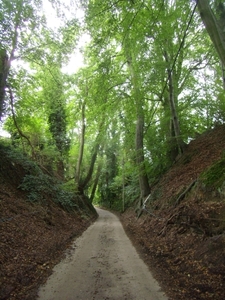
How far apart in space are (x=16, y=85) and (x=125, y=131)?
8016mm

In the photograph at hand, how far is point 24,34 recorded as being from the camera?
8.65m

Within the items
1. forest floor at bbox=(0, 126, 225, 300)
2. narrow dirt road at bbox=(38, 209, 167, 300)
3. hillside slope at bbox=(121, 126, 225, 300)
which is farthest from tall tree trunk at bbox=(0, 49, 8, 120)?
hillside slope at bbox=(121, 126, 225, 300)

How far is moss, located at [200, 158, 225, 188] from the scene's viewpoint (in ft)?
18.6

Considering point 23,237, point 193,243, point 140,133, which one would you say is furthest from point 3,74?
point 193,243

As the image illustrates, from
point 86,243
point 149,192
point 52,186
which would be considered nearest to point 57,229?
point 86,243

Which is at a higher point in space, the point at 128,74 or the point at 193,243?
the point at 128,74

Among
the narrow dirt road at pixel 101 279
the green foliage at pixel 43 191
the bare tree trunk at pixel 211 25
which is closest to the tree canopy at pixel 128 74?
the bare tree trunk at pixel 211 25

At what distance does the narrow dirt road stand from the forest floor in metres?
0.23

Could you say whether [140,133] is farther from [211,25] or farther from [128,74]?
[211,25]

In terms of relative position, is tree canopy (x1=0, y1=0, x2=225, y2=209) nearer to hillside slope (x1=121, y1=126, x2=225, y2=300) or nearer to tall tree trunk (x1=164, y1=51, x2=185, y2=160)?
tall tree trunk (x1=164, y1=51, x2=185, y2=160)

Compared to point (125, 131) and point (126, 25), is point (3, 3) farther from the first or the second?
point (125, 131)

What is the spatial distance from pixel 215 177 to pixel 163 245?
2.42 m

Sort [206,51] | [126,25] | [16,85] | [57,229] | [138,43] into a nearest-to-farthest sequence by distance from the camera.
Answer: [126,25]
[138,43]
[57,229]
[16,85]
[206,51]

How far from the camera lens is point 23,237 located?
577 cm
